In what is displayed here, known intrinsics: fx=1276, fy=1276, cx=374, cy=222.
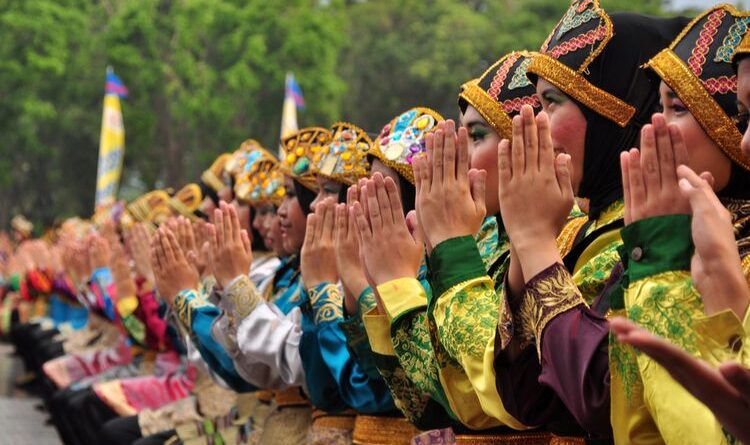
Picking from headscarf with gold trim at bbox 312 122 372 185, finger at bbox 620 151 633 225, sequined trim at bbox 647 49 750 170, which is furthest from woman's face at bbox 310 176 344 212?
finger at bbox 620 151 633 225

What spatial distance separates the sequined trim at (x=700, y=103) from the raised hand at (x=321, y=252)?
227cm

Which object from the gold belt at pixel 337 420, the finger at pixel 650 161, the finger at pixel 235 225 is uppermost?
the finger at pixel 650 161

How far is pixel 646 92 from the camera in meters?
3.82

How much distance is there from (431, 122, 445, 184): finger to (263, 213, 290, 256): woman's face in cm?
347

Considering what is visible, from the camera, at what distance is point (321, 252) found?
5320 mm

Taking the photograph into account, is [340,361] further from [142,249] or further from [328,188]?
[142,249]

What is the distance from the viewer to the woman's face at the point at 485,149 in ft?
13.8

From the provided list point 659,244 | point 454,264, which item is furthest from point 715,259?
point 454,264

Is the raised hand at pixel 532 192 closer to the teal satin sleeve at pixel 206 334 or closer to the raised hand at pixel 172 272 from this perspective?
the teal satin sleeve at pixel 206 334

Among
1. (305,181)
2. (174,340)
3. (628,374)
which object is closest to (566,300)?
(628,374)

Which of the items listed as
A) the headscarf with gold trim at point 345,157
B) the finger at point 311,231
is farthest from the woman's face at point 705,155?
the headscarf with gold trim at point 345,157

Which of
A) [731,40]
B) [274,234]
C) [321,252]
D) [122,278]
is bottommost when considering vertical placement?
[122,278]

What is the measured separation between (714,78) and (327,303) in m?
2.37

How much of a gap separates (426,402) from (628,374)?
1.54 meters
